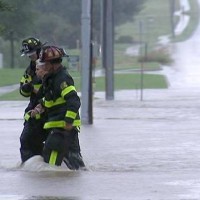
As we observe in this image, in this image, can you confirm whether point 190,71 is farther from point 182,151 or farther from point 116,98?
point 182,151

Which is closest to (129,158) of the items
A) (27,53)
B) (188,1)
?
(27,53)

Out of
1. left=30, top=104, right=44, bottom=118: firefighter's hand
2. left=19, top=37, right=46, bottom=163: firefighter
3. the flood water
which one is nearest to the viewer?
the flood water

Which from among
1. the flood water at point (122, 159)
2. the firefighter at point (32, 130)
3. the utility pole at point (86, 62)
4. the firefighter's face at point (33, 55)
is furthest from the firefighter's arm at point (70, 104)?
the utility pole at point (86, 62)

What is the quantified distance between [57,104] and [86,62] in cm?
1102

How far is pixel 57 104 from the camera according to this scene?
11.3 meters

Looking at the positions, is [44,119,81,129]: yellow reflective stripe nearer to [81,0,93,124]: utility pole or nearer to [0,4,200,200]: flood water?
[0,4,200,200]: flood water

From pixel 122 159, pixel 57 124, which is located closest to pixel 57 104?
pixel 57 124

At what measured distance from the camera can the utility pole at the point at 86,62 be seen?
72.6ft

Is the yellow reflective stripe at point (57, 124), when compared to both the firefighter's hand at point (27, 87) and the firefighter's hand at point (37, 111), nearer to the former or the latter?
the firefighter's hand at point (37, 111)

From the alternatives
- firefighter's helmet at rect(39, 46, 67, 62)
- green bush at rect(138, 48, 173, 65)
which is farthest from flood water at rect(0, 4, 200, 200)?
green bush at rect(138, 48, 173, 65)

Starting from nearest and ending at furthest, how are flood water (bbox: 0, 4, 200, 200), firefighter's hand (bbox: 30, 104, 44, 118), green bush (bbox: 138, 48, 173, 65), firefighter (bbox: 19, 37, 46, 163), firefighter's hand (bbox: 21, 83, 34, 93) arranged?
flood water (bbox: 0, 4, 200, 200)
firefighter's hand (bbox: 30, 104, 44, 118)
firefighter (bbox: 19, 37, 46, 163)
firefighter's hand (bbox: 21, 83, 34, 93)
green bush (bbox: 138, 48, 173, 65)

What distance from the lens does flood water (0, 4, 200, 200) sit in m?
9.73

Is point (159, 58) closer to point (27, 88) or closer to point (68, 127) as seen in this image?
point (27, 88)

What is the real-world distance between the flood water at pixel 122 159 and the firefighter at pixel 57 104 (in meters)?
0.28
